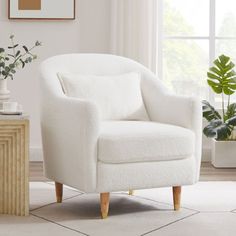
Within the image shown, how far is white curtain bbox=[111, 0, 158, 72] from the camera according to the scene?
203 inches

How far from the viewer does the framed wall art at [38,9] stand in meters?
5.21

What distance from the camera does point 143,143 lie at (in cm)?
322

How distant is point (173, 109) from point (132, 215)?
0.72 meters

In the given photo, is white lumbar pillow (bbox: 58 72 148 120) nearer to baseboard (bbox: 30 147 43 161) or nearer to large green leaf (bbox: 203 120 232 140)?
large green leaf (bbox: 203 120 232 140)

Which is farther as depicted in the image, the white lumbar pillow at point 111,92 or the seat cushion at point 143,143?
the white lumbar pillow at point 111,92

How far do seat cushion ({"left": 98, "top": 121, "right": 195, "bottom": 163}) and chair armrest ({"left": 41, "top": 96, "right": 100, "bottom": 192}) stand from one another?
7 centimetres

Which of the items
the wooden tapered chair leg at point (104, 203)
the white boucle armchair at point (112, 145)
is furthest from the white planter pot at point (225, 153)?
the wooden tapered chair leg at point (104, 203)

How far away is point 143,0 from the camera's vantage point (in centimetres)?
514

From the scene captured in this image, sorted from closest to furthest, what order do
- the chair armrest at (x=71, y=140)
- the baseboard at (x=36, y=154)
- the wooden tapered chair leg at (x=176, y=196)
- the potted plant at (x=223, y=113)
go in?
1. the chair armrest at (x=71, y=140)
2. the wooden tapered chair leg at (x=176, y=196)
3. the potted plant at (x=223, y=113)
4. the baseboard at (x=36, y=154)

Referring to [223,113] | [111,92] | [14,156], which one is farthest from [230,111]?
[14,156]

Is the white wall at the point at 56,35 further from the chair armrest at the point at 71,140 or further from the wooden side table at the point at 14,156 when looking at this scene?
the wooden side table at the point at 14,156

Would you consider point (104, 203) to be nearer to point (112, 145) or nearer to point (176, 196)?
point (112, 145)

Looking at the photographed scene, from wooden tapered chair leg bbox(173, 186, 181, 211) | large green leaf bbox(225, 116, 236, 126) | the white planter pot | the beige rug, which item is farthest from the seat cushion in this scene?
the white planter pot

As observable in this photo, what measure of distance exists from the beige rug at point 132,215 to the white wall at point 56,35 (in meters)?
1.43
